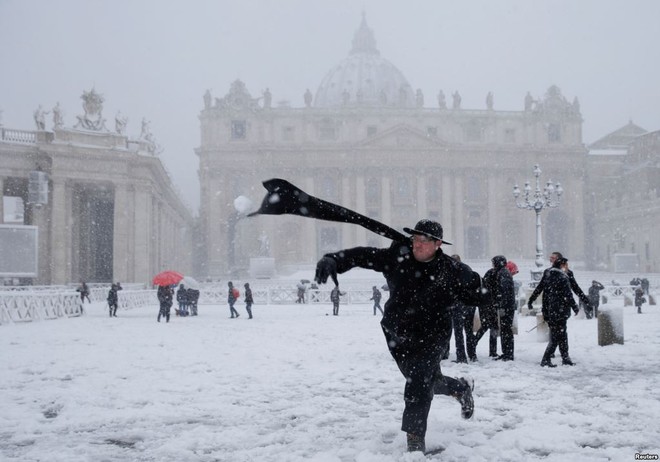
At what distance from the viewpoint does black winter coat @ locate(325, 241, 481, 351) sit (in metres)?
4.09

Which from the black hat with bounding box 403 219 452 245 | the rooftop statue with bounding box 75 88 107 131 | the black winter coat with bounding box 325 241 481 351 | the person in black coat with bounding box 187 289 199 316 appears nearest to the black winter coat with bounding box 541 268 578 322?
the black winter coat with bounding box 325 241 481 351

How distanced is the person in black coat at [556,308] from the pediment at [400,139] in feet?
175

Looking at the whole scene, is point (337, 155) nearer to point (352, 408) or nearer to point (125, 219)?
point (125, 219)

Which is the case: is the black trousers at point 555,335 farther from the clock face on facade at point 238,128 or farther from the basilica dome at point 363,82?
the basilica dome at point 363,82

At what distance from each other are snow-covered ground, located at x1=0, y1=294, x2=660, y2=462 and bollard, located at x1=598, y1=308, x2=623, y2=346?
0.24m

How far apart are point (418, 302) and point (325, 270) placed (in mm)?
880

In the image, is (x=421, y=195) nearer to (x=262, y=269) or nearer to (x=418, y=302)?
Answer: (x=262, y=269)

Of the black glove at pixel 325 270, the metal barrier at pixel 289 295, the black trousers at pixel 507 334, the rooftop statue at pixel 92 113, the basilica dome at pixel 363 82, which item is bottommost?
the metal barrier at pixel 289 295

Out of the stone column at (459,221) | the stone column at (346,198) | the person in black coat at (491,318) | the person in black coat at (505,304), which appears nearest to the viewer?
the person in black coat at (491,318)

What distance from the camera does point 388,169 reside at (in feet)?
202

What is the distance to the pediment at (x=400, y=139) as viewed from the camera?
60.4 meters

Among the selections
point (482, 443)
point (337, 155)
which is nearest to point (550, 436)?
point (482, 443)

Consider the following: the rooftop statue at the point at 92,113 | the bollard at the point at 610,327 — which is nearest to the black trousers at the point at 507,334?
the bollard at the point at 610,327
